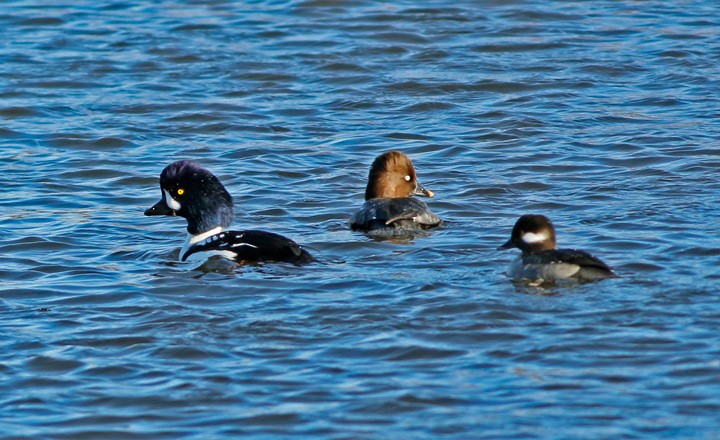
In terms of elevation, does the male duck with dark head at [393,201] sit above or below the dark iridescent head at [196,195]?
below

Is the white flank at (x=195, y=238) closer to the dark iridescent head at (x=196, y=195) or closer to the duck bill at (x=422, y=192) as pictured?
the dark iridescent head at (x=196, y=195)

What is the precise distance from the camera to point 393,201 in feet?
38.6

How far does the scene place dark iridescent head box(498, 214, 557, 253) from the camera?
32.2 ft

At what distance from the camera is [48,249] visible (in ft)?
37.4

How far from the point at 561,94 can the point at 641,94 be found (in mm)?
915

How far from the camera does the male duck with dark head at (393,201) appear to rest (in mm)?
11469

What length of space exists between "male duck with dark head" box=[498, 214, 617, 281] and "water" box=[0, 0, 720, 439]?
0.48ft

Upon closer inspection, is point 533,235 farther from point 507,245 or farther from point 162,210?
point 162,210

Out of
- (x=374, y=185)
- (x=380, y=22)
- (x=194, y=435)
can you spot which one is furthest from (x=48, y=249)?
(x=380, y=22)

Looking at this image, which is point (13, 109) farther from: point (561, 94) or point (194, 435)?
point (194, 435)

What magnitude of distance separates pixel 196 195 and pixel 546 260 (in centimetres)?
320

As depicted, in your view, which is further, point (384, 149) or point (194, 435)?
point (384, 149)

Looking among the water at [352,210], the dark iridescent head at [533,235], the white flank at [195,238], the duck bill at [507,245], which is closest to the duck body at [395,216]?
the water at [352,210]

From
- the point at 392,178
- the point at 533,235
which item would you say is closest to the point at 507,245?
the point at 533,235
